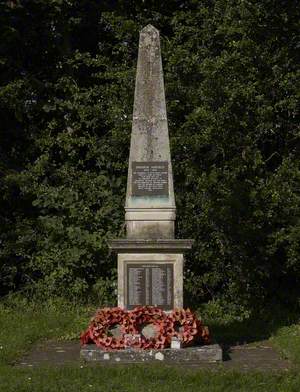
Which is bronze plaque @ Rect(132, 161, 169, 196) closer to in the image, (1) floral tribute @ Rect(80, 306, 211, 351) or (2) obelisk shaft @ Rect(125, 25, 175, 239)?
(2) obelisk shaft @ Rect(125, 25, 175, 239)

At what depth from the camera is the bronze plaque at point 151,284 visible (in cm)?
901

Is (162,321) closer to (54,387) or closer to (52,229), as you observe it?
(54,387)

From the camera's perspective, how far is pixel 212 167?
13.4 m

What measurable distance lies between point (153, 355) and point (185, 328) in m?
0.57

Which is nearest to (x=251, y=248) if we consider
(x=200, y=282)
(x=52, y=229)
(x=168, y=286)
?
(x=200, y=282)

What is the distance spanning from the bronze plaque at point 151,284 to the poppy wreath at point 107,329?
309 millimetres

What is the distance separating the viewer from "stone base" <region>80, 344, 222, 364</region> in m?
8.31

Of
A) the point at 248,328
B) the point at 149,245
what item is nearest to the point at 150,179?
the point at 149,245

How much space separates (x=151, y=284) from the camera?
9008mm

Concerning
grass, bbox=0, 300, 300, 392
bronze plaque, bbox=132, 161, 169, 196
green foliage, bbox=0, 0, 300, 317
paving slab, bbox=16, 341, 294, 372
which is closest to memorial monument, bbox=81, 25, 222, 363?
bronze plaque, bbox=132, 161, 169, 196

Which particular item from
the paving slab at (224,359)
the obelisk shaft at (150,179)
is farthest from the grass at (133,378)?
the obelisk shaft at (150,179)

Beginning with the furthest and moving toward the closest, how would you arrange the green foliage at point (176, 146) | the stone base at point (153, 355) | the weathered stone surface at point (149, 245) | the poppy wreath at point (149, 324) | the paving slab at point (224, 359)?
the green foliage at point (176, 146)
the weathered stone surface at point (149, 245)
the poppy wreath at point (149, 324)
the stone base at point (153, 355)
the paving slab at point (224, 359)

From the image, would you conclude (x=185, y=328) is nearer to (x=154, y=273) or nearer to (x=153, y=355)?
(x=153, y=355)

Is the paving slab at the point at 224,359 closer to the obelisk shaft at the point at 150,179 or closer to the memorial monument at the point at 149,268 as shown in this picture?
the memorial monument at the point at 149,268
